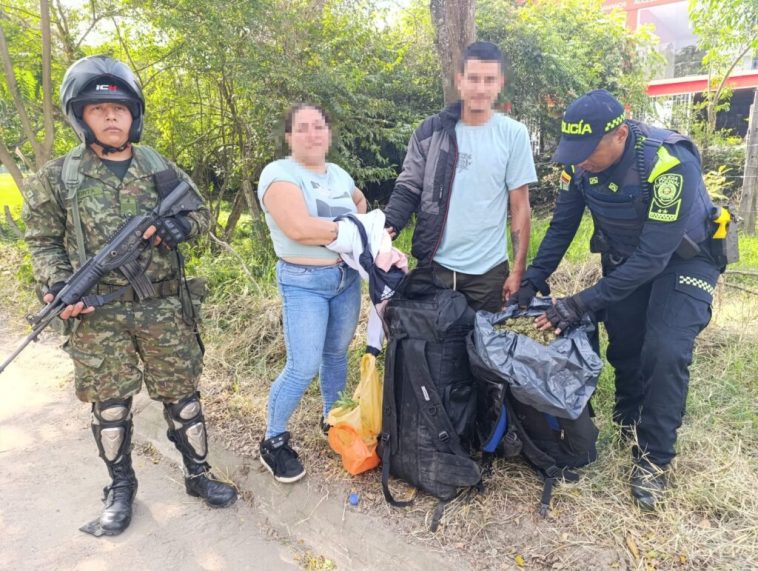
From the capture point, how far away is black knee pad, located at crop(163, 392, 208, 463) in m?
2.61

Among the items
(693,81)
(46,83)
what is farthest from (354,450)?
(693,81)

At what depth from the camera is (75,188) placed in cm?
224

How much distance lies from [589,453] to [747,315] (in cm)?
230

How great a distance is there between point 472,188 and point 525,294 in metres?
0.58

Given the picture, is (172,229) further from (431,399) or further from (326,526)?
(326,526)

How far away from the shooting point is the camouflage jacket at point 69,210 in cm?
226

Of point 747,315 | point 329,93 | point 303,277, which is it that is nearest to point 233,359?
point 303,277

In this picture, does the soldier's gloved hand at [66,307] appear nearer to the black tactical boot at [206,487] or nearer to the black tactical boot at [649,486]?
the black tactical boot at [206,487]

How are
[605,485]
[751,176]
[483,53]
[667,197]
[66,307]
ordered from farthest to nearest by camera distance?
[751,176]
[605,485]
[483,53]
[66,307]
[667,197]

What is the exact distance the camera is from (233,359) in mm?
4062

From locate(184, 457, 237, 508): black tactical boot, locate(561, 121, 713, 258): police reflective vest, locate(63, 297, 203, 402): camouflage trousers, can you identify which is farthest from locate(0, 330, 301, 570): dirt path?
locate(561, 121, 713, 258): police reflective vest

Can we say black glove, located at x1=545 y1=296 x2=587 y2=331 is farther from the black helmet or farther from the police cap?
the black helmet

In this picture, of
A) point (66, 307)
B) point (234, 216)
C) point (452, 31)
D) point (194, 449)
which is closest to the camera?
point (66, 307)

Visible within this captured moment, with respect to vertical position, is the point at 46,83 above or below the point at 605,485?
above
